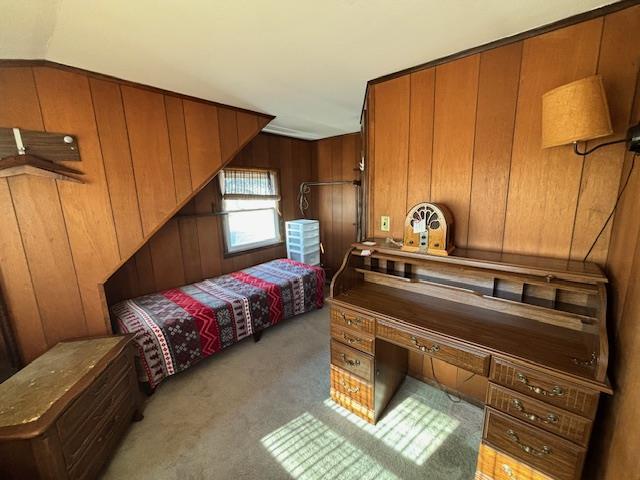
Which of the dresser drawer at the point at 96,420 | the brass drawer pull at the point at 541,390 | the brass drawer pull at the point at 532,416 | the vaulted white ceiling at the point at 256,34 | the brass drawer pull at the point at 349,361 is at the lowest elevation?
the dresser drawer at the point at 96,420

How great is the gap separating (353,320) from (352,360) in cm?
29

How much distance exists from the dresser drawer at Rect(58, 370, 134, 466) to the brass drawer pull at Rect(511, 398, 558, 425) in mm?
2030

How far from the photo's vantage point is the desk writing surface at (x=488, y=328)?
1094 mm

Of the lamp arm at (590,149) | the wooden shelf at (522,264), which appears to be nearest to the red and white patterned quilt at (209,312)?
the wooden shelf at (522,264)

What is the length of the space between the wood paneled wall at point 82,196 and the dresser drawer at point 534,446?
2405mm

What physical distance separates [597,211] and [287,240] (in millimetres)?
3187

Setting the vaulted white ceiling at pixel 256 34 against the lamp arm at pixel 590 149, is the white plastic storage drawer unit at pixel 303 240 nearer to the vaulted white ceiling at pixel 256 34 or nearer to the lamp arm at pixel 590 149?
the vaulted white ceiling at pixel 256 34

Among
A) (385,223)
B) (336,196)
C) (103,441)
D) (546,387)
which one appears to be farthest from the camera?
(336,196)

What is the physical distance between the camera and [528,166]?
1348 mm

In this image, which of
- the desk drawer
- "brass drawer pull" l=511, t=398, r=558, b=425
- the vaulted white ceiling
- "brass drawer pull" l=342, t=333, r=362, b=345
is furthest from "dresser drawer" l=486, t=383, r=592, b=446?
the vaulted white ceiling

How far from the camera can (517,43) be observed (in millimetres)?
1303

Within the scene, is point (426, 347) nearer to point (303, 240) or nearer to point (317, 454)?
point (317, 454)

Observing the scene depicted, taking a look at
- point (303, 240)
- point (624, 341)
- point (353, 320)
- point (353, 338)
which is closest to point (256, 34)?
point (353, 320)

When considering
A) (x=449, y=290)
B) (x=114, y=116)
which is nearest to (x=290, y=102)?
(x=114, y=116)
